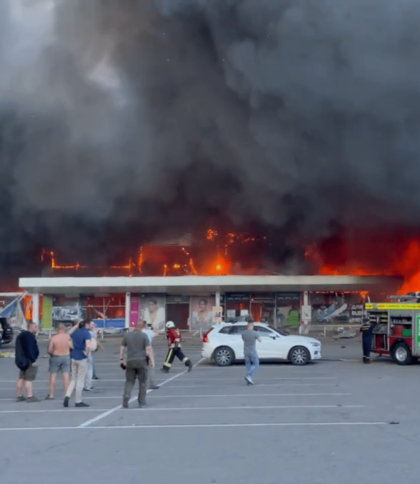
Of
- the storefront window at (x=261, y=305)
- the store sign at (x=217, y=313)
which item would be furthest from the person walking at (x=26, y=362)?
the storefront window at (x=261, y=305)

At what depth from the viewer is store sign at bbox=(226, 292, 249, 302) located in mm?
36688

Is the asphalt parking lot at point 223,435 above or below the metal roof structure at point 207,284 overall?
below

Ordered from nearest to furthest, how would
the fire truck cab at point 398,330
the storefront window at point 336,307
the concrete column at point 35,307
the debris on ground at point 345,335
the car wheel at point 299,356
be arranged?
the fire truck cab at point 398,330 < the car wheel at point 299,356 < the debris on ground at point 345,335 < the storefront window at point 336,307 < the concrete column at point 35,307

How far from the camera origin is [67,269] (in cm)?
4569

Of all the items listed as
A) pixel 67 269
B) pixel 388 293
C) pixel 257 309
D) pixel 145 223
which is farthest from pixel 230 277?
pixel 67 269

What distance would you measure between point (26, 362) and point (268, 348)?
8955mm

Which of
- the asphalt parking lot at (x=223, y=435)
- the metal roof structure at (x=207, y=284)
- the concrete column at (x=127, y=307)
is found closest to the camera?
the asphalt parking lot at (x=223, y=435)

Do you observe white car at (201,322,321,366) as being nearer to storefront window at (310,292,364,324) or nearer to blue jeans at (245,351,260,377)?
blue jeans at (245,351,260,377)

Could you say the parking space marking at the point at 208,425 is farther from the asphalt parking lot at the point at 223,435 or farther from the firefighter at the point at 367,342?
the firefighter at the point at 367,342

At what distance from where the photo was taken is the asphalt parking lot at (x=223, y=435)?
6.81m

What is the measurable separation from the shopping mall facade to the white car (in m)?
14.8

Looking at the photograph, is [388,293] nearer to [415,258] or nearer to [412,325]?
[415,258]

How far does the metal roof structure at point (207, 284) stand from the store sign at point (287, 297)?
18.5 inches

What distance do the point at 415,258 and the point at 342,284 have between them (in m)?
4.22
